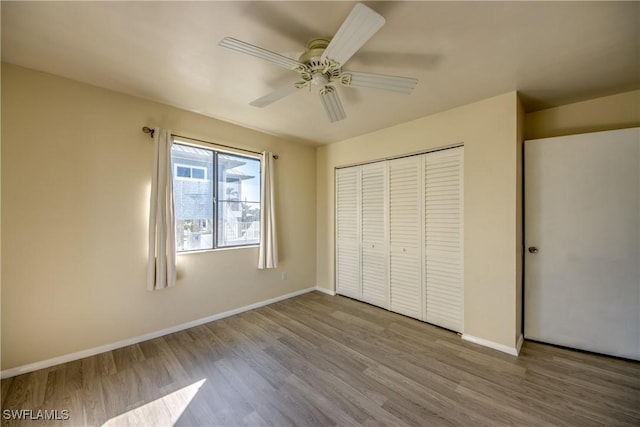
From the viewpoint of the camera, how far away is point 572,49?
171cm

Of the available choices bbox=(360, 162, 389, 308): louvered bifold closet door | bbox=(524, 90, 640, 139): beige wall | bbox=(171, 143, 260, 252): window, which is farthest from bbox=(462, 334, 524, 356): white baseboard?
bbox=(171, 143, 260, 252): window

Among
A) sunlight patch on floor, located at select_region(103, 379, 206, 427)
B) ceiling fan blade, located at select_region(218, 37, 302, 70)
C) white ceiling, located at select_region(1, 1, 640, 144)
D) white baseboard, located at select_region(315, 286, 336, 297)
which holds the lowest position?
sunlight patch on floor, located at select_region(103, 379, 206, 427)

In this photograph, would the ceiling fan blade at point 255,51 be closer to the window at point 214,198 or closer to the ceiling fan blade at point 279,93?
the ceiling fan blade at point 279,93

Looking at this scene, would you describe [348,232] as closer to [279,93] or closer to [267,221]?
[267,221]

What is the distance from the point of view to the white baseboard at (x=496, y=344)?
7.50ft

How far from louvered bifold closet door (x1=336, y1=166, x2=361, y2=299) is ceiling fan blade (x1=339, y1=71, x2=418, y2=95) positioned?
204 centimetres

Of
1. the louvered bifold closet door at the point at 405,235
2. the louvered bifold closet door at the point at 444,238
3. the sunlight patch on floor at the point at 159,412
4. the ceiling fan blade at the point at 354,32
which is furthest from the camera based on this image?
the louvered bifold closet door at the point at 405,235

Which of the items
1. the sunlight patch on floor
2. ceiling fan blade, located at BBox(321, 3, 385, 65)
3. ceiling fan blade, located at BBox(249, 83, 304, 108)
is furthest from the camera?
ceiling fan blade, located at BBox(249, 83, 304, 108)

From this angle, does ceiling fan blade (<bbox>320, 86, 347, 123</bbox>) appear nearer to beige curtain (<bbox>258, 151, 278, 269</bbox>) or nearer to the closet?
the closet

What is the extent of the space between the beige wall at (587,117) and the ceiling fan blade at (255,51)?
277 cm

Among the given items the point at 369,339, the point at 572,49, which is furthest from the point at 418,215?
the point at 572,49

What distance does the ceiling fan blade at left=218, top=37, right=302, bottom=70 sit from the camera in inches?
51.9

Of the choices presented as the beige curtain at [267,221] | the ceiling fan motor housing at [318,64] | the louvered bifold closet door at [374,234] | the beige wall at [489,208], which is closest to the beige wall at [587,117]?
the beige wall at [489,208]

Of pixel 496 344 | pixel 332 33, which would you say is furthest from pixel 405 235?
pixel 332 33
